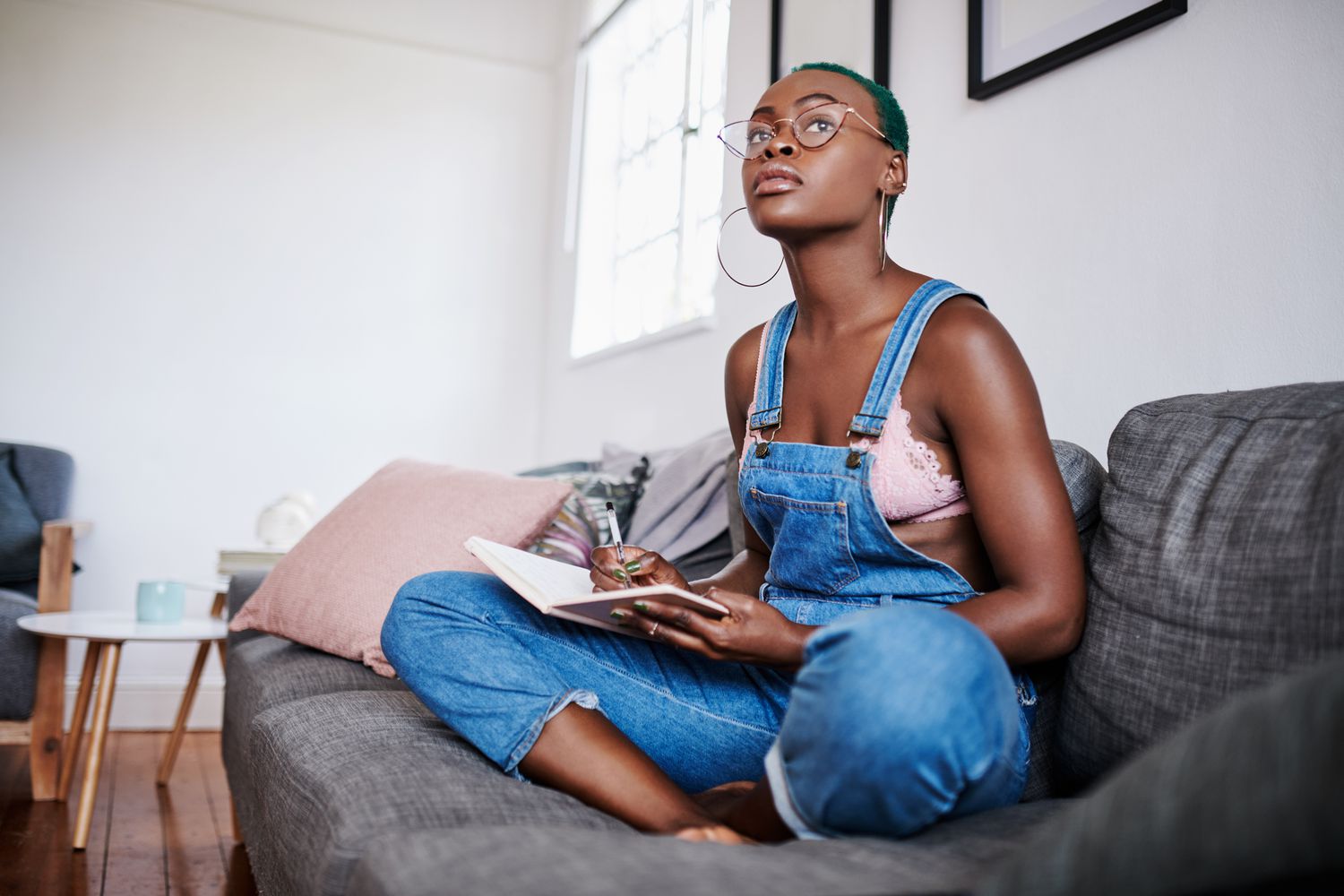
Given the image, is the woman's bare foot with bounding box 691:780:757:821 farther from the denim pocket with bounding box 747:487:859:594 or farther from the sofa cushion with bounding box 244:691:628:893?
the denim pocket with bounding box 747:487:859:594

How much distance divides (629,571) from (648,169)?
270 centimetres

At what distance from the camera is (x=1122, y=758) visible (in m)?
0.99

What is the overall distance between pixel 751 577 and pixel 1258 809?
3.07ft

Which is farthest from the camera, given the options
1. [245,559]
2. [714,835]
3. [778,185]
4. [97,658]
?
[245,559]

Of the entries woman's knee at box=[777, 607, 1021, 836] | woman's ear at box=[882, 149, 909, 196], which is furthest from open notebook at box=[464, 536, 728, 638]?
woman's ear at box=[882, 149, 909, 196]

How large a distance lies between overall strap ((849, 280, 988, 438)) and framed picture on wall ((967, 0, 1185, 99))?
2.15ft

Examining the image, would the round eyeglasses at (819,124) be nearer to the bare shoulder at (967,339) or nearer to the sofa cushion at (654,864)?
the bare shoulder at (967,339)

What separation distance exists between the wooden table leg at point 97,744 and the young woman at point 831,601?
1457 mm

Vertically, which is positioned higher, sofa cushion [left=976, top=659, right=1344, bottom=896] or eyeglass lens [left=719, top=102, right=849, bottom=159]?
eyeglass lens [left=719, top=102, right=849, bottom=159]

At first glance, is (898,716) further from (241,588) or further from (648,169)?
(648,169)

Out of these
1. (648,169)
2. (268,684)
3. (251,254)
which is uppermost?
(648,169)

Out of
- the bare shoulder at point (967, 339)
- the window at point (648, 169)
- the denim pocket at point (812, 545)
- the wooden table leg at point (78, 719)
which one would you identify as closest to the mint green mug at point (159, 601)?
the wooden table leg at point (78, 719)

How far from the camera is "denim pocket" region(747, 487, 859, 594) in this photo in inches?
45.4

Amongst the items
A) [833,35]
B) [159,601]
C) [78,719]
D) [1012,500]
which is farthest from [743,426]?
[78,719]
